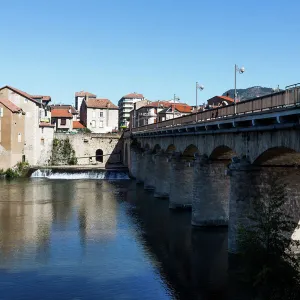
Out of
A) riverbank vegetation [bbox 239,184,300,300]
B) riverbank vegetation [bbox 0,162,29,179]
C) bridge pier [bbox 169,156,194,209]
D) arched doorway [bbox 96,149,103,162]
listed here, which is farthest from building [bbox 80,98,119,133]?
riverbank vegetation [bbox 239,184,300,300]

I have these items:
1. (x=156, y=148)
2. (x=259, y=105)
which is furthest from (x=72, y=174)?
(x=259, y=105)

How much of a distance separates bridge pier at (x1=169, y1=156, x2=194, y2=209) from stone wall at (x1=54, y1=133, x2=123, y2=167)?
51.7m

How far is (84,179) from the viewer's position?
262ft

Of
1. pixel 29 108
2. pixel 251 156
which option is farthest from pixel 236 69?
pixel 29 108

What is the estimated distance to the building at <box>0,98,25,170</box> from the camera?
83.6m

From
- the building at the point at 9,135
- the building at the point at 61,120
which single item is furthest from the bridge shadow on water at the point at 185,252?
the building at the point at 61,120

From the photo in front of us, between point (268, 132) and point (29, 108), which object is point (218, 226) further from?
point (29, 108)

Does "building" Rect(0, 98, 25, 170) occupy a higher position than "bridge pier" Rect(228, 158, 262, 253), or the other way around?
"building" Rect(0, 98, 25, 170)

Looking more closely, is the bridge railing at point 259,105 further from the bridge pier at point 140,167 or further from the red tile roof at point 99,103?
the red tile roof at point 99,103

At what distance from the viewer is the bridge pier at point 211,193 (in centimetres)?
3853

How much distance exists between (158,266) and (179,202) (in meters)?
20.1

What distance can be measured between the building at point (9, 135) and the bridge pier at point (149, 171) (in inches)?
1116

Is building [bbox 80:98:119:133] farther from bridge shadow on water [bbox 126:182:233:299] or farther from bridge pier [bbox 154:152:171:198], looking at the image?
bridge shadow on water [bbox 126:182:233:299]

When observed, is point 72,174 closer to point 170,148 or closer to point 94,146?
point 94,146
